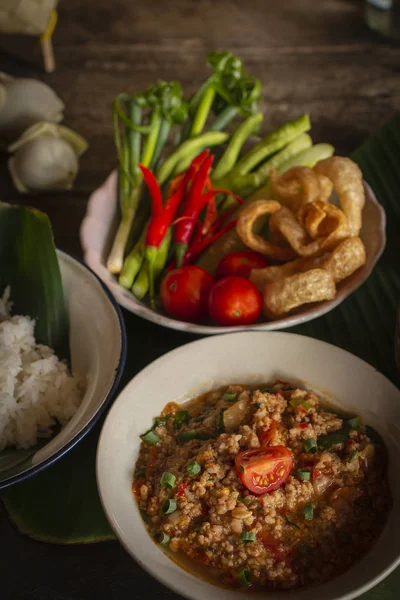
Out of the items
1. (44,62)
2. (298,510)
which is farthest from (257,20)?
(298,510)

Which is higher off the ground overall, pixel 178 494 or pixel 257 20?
pixel 257 20

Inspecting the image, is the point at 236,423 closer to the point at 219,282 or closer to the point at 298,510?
the point at 298,510

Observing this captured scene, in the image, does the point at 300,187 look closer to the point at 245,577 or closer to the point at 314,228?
the point at 314,228

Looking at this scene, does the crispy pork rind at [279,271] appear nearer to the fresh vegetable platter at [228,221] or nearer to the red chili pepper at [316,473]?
the fresh vegetable platter at [228,221]

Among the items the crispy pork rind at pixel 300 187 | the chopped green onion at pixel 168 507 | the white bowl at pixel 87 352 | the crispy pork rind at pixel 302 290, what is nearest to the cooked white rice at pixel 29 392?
the white bowl at pixel 87 352

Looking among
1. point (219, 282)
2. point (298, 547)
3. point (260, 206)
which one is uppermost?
point (260, 206)

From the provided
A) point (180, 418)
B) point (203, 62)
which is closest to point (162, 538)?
point (180, 418)
